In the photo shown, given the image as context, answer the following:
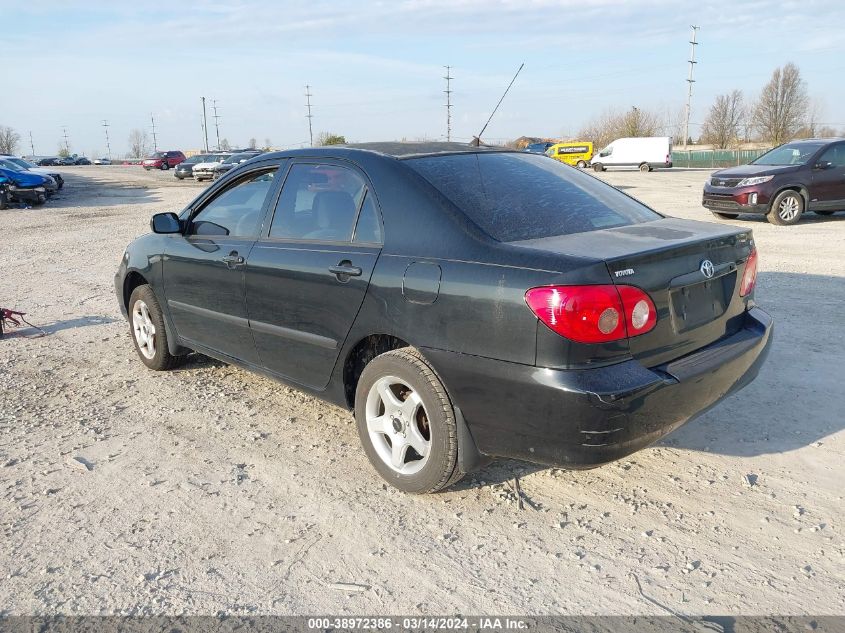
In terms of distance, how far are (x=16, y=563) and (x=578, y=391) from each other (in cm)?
240

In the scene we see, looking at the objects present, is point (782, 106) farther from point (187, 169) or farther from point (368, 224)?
point (368, 224)

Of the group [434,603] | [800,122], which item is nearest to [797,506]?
[434,603]

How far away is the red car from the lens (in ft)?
182

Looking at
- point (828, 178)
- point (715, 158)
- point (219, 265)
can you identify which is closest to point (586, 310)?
point (219, 265)

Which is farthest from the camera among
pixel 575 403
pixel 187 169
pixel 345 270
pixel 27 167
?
pixel 187 169

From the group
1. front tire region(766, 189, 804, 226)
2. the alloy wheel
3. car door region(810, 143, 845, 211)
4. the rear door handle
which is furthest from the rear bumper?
car door region(810, 143, 845, 211)

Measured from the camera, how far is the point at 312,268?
3.67 meters

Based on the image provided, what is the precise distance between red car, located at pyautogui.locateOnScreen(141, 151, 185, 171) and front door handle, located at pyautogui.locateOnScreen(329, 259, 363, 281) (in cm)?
5695

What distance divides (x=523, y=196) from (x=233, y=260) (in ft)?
5.95

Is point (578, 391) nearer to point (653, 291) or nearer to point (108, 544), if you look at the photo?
point (653, 291)

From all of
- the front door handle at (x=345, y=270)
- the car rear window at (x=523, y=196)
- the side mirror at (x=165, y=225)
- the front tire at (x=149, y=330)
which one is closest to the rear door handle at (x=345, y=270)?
the front door handle at (x=345, y=270)

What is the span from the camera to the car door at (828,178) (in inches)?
512

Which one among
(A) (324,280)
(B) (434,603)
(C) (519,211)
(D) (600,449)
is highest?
(C) (519,211)

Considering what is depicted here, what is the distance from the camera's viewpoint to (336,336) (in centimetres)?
357
